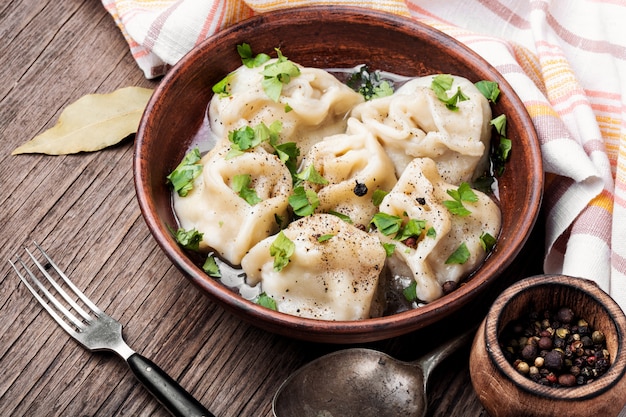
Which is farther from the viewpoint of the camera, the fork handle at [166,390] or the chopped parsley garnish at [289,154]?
the chopped parsley garnish at [289,154]

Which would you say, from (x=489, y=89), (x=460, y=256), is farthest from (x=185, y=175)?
(x=489, y=89)

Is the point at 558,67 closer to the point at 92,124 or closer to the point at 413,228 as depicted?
the point at 413,228

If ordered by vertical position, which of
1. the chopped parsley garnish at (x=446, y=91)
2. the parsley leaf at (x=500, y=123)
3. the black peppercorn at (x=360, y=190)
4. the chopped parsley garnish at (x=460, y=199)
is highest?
the chopped parsley garnish at (x=446, y=91)

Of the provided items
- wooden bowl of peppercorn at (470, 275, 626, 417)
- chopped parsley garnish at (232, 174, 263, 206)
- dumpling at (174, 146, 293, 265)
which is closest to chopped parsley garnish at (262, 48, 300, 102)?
dumpling at (174, 146, 293, 265)

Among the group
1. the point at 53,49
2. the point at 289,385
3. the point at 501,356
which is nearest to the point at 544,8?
the point at 501,356

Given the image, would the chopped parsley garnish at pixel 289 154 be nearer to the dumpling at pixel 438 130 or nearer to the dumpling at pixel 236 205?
the dumpling at pixel 236 205

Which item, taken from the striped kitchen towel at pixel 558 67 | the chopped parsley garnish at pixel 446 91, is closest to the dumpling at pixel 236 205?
the chopped parsley garnish at pixel 446 91

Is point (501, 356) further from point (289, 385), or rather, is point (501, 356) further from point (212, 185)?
point (212, 185)
